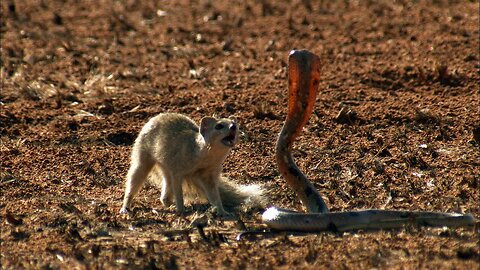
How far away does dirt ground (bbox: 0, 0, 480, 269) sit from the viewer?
8375mm

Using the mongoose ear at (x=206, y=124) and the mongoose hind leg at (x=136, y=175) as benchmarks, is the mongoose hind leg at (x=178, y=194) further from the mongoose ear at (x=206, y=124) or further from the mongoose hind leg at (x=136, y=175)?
the mongoose ear at (x=206, y=124)

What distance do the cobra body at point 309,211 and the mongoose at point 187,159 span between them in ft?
2.12

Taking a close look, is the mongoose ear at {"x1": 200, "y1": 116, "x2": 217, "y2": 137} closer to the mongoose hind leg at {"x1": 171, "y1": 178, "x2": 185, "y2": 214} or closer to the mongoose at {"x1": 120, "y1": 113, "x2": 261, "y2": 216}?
the mongoose at {"x1": 120, "y1": 113, "x2": 261, "y2": 216}

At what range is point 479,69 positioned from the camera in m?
14.3

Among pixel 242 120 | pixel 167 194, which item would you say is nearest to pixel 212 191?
pixel 167 194

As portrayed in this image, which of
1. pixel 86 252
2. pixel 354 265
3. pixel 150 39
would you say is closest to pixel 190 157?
pixel 86 252

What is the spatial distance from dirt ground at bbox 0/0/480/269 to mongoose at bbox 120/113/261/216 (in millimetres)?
230

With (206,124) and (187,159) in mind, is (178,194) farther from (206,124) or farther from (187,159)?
(206,124)

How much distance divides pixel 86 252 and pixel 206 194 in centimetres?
202

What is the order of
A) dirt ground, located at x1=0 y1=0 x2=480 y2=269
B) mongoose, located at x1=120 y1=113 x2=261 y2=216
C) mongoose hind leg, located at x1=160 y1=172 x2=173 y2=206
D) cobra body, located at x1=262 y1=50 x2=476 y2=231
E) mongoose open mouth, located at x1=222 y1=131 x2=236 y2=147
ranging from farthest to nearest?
1. mongoose hind leg, located at x1=160 y1=172 x2=173 y2=206
2. mongoose, located at x1=120 y1=113 x2=261 y2=216
3. mongoose open mouth, located at x1=222 y1=131 x2=236 y2=147
4. cobra body, located at x1=262 y1=50 x2=476 y2=231
5. dirt ground, located at x1=0 y1=0 x2=480 y2=269

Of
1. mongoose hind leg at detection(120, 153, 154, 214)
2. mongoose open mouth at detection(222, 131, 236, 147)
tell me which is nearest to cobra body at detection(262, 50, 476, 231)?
mongoose open mouth at detection(222, 131, 236, 147)

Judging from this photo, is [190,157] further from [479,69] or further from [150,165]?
[479,69]

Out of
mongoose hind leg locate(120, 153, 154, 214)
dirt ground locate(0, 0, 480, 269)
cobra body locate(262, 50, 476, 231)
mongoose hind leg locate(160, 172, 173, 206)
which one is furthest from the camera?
mongoose hind leg locate(160, 172, 173, 206)

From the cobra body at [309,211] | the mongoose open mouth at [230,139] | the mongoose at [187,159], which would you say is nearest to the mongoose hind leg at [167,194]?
the mongoose at [187,159]
